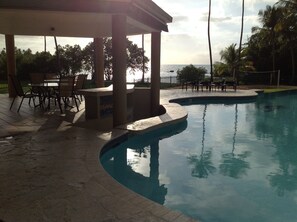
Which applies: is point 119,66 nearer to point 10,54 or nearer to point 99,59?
point 99,59

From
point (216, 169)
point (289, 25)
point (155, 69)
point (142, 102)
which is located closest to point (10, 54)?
point (142, 102)

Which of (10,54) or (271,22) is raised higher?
(271,22)

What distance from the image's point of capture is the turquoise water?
4.06 meters

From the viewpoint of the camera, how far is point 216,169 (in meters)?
5.51

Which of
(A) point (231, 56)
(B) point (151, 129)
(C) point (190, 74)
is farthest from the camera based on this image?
(A) point (231, 56)

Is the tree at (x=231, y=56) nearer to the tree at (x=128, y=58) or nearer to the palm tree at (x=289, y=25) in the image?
the palm tree at (x=289, y=25)

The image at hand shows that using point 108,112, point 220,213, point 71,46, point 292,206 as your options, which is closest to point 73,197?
point 220,213

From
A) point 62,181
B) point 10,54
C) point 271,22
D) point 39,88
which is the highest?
point 271,22

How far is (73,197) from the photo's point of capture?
10.8ft

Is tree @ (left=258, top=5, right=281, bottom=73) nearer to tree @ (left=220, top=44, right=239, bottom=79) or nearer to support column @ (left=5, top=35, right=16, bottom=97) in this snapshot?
tree @ (left=220, top=44, right=239, bottom=79)

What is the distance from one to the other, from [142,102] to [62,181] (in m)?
6.89

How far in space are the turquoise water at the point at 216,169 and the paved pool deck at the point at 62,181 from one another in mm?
732

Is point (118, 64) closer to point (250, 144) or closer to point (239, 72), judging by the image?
point (250, 144)

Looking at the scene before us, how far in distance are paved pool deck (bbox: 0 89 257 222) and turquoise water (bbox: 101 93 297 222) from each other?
0.73m
